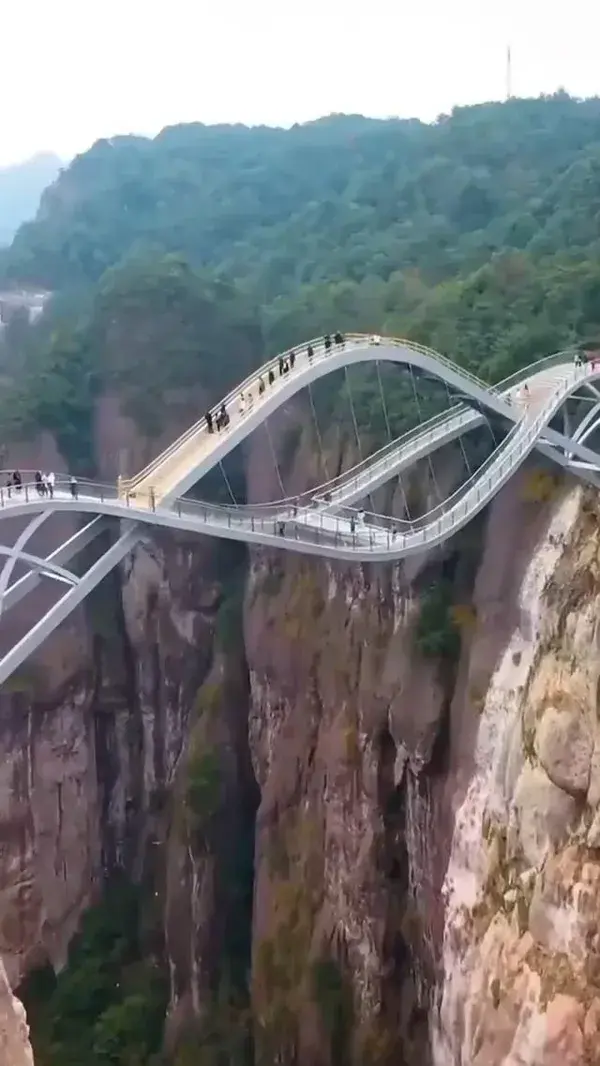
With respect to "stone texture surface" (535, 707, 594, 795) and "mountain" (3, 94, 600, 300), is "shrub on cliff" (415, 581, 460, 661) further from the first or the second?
"mountain" (3, 94, 600, 300)

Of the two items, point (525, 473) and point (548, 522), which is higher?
point (525, 473)

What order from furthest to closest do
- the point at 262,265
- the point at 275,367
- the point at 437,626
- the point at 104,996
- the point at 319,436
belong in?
the point at 262,265
the point at 319,436
the point at 104,996
the point at 437,626
the point at 275,367

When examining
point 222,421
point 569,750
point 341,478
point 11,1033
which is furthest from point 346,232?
point 11,1033

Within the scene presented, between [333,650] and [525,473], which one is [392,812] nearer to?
[333,650]

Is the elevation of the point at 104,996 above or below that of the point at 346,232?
below

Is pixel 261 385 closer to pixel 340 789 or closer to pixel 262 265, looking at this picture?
pixel 340 789

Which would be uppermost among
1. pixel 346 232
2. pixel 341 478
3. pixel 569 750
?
pixel 346 232

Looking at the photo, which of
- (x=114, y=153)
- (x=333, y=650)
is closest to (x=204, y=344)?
(x=333, y=650)
